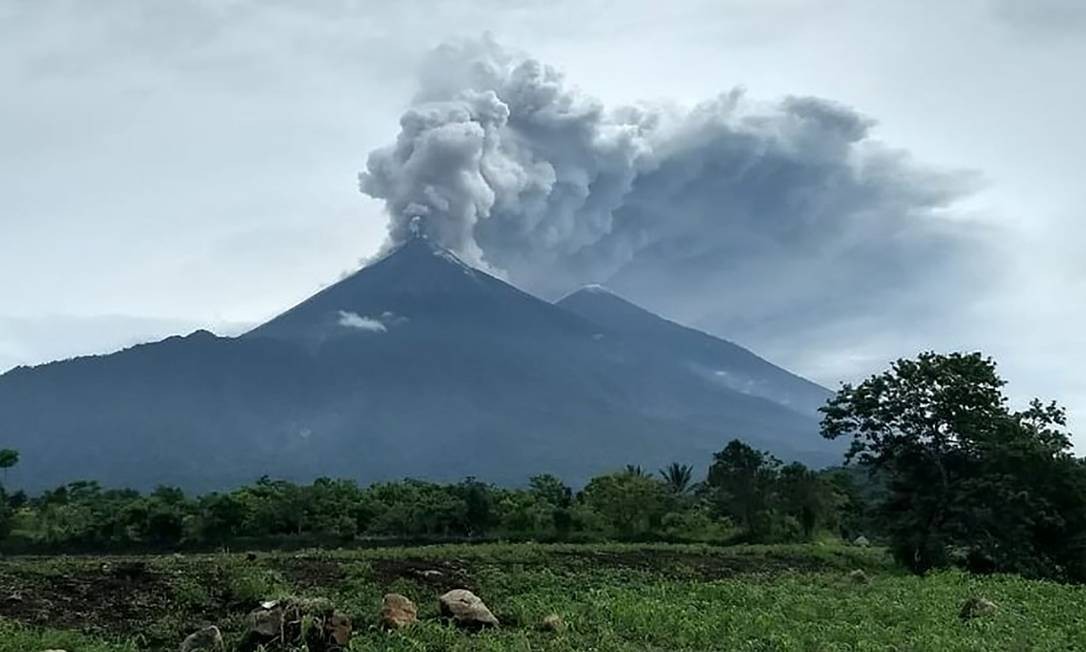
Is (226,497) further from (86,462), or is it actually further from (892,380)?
(86,462)

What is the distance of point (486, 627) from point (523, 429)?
17960cm

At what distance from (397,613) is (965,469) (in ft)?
62.6

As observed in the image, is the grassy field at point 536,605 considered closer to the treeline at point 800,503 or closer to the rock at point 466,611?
the rock at point 466,611

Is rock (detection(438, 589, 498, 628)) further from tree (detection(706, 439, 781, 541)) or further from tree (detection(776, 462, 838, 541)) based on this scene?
tree (detection(776, 462, 838, 541))

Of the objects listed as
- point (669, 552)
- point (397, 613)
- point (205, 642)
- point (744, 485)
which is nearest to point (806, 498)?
point (744, 485)

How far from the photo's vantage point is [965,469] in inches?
1024

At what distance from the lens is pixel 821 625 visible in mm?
12422

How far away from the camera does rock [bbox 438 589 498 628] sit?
1158 centimetres

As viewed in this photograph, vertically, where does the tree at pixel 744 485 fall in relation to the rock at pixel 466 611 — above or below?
above

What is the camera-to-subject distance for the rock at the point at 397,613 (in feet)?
36.7

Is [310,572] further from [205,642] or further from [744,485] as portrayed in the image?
[744,485]

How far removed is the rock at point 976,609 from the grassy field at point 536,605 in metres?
0.15

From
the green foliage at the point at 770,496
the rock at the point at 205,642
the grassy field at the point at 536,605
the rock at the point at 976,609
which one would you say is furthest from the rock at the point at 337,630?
the green foliage at the point at 770,496

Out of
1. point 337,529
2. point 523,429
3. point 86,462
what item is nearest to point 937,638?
point 337,529
